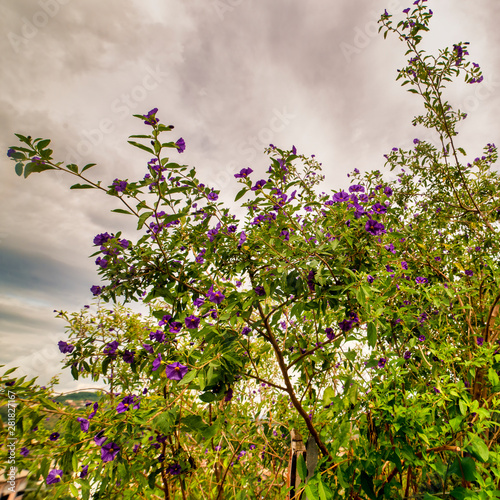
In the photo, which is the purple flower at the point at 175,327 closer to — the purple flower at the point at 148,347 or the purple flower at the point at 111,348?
the purple flower at the point at 148,347

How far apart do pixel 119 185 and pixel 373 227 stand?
53.4 inches

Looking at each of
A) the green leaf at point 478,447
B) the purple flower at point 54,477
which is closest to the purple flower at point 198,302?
the purple flower at point 54,477

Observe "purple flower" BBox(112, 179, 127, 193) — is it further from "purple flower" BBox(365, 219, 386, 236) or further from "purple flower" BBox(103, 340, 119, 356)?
"purple flower" BBox(365, 219, 386, 236)

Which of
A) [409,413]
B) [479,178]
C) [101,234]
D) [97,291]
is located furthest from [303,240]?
[479,178]

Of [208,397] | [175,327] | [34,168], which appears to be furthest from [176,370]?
[34,168]

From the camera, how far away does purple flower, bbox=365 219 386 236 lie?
127 centimetres

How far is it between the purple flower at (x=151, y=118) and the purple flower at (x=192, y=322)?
1.04 metres

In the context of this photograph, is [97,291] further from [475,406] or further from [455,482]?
[455,482]

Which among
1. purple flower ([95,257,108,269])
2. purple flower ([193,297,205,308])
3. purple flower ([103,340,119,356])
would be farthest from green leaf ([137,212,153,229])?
purple flower ([103,340,119,356])

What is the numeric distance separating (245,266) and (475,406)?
117 centimetres

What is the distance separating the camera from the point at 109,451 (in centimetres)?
114

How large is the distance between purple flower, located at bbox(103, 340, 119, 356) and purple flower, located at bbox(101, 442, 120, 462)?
0.52 m

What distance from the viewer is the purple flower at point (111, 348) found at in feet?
5.15

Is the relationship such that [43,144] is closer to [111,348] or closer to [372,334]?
[111,348]
